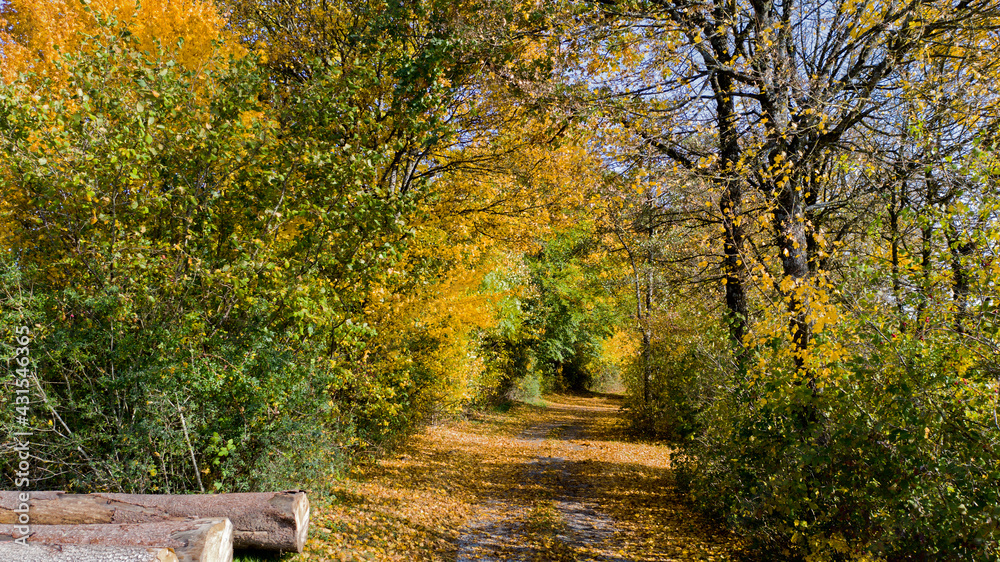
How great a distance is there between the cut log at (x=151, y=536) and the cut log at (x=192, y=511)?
0.91 ft

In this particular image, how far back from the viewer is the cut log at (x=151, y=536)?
3455 millimetres

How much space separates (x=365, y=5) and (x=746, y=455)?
27.8 feet

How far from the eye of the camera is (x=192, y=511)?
433 cm

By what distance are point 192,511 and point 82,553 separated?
3.56 feet

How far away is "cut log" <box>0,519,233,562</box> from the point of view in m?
3.46

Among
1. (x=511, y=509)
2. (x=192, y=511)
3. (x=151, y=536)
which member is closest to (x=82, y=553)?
(x=151, y=536)

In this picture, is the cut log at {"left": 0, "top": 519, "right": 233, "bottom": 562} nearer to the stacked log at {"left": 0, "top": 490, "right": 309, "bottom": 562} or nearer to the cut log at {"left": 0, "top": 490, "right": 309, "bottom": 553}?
the stacked log at {"left": 0, "top": 490, "right": 309, "bottom": 562}

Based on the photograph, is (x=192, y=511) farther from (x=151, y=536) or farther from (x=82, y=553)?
(x=82, y=553)

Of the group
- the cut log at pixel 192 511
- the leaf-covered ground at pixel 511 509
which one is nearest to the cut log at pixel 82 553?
the cut log at pixel 192 511

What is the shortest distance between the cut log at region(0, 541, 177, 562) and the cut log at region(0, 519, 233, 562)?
77mm

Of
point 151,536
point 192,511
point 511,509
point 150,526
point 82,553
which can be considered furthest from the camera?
point 511,509

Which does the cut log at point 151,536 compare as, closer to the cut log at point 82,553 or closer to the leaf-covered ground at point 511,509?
the cut log at point 82,553

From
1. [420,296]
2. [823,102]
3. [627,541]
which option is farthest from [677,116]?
[627,541]

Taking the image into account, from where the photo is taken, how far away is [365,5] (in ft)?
28.0
